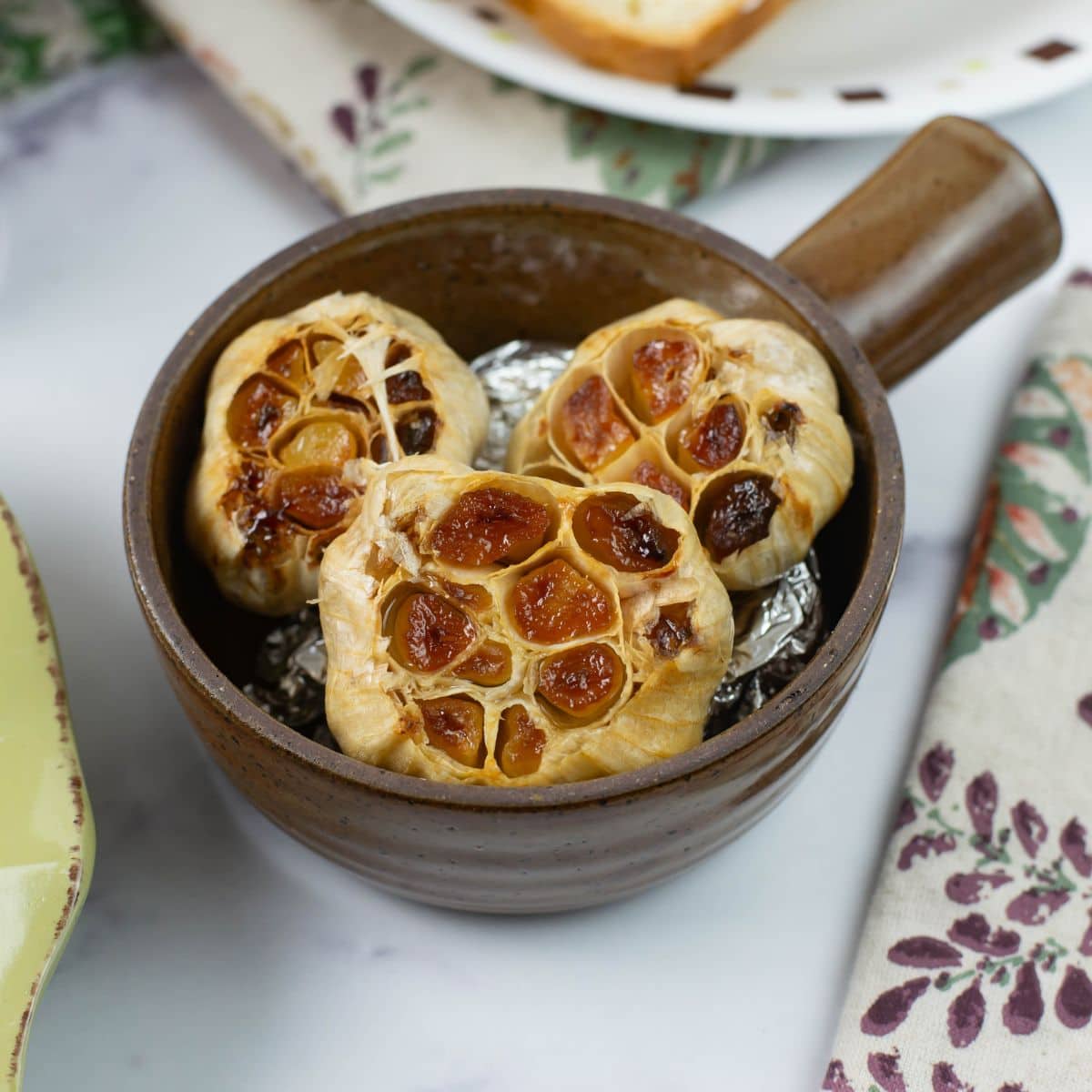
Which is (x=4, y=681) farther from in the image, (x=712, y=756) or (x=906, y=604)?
(x=906, y=604)

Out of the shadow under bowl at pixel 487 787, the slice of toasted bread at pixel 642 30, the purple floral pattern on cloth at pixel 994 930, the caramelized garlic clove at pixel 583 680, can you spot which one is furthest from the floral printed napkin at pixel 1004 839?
the slice of toasted bread at pixel 642 30

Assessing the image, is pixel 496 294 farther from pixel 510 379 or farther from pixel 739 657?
pixel 739 657

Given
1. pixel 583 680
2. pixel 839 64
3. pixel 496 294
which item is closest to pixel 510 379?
pixel 496 294

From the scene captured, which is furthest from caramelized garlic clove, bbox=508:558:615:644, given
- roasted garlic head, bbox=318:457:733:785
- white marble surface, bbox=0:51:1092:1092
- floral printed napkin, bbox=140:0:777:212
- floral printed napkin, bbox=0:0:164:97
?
floral printed napkin, bbox=0:0:164:97

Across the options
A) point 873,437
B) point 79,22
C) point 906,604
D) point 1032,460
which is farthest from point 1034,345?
point 79,22

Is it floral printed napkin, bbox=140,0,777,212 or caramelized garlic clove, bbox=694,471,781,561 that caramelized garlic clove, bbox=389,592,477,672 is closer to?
caramelized garlic clove, bbox=694,471,781,561

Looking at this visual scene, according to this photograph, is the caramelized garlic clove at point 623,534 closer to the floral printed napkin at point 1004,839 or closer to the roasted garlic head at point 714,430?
the roasted garlic head at point 714,430
